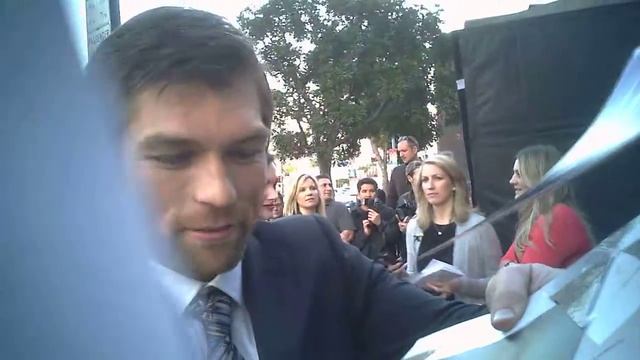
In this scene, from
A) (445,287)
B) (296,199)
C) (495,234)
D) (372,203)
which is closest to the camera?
(495,234)

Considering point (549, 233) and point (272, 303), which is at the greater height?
point (549, 233)

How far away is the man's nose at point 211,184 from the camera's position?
27.1 inches

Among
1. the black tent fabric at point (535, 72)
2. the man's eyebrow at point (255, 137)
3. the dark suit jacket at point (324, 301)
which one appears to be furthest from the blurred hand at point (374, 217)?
the man's eyebrow at point (255, 137)

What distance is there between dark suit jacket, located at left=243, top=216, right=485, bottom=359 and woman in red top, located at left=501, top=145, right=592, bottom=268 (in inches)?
8.5

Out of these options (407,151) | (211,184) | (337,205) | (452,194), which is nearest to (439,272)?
(211,184)

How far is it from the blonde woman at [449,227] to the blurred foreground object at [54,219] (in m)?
0.33

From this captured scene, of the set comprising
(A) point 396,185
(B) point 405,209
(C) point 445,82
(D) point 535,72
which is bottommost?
(B) point 405,209

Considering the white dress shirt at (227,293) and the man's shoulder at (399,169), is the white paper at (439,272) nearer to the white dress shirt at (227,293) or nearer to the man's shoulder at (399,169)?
the white dress shirt at (227,293)

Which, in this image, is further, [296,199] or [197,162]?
[296,199]

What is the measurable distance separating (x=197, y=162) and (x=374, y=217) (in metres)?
3.75

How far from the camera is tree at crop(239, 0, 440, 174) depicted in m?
1.68

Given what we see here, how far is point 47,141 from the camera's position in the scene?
53 centimetres

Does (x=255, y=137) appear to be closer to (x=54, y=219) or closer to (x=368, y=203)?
(x=54, y=219)

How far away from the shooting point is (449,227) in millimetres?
954
